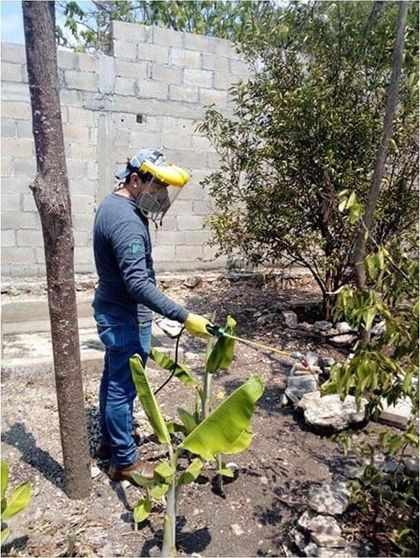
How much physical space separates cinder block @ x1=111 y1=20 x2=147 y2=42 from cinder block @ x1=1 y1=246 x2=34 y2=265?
264cm

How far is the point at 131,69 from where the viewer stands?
573cm

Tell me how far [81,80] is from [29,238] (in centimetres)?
188

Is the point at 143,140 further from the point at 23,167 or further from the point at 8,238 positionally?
the point at 8,238

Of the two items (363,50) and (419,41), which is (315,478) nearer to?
(419,41)

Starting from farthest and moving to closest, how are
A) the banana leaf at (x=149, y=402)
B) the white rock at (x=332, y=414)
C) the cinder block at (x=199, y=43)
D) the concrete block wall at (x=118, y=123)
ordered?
the cinder block at (x=199, y=43) < the concrete block wall at (x=118, y=123) < the white rock at (x=332, y=414) < the banana leaf at (x=149, y=402)

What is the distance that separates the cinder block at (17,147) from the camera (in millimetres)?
5293

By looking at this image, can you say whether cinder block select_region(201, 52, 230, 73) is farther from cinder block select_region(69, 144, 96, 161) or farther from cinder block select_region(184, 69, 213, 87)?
cinder block select_region(69, 144, 96, 161)

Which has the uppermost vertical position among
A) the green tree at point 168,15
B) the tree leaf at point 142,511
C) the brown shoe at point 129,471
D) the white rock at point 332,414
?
the green tree at point 168,15

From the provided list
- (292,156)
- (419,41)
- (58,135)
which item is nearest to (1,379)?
(58,135)

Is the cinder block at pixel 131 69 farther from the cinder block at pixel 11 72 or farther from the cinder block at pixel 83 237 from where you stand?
the cinder block at pixel 83 237

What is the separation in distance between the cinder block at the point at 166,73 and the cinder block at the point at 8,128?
1.74 meters

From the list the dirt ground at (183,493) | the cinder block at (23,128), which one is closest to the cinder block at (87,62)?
the cinder block at (23,128)

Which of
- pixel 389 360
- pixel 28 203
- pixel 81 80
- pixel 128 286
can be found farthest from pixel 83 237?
pixel 389 360

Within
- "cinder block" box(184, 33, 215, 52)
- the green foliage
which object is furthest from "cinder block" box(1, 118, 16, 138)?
the green foliage
